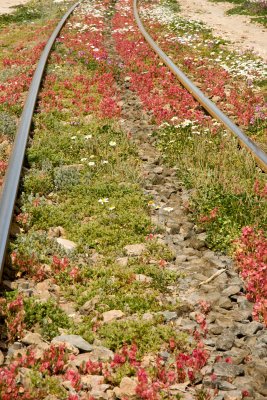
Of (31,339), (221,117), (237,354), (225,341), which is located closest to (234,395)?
(237,354)

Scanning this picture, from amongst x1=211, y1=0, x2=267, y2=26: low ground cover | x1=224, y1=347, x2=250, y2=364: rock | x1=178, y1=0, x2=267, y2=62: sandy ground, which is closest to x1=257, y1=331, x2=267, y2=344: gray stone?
x1=224, y1=347, x2=250, y2=364: rock

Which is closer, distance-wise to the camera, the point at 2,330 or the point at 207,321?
the point at 2,330

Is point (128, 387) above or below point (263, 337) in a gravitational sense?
above

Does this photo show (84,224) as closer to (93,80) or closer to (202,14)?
(93,80)

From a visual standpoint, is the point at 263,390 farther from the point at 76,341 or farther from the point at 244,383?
the point at 76,341

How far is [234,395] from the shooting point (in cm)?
377

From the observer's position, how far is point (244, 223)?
20.0 ft

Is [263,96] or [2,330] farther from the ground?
[2,330]

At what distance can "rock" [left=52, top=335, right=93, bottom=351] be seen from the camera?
4.35 metres

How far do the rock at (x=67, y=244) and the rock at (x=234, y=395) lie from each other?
2.63 m

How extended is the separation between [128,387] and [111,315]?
0.95m

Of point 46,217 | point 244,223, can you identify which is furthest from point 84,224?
point 244,223

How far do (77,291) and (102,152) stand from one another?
3.76 m

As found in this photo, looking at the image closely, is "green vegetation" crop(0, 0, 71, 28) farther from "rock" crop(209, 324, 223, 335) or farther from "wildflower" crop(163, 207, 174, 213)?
"rock" crop(209, 324, 223, 335)
